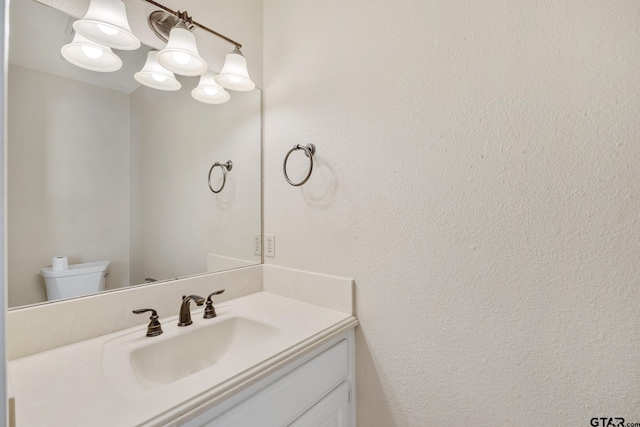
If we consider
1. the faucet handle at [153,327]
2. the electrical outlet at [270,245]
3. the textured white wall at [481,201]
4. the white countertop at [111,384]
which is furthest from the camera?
the electrical outlet at [270,245]

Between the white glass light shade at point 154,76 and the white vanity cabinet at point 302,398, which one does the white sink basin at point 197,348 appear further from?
the white glass light shade at point 154,76

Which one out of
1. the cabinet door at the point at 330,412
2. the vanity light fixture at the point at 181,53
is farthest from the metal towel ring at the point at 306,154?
the cabinet door at the point at 330,412

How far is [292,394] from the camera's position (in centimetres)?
81

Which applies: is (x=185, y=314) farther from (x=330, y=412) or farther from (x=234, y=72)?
(x=234, y=72)

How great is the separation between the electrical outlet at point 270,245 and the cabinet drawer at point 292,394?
54 cm

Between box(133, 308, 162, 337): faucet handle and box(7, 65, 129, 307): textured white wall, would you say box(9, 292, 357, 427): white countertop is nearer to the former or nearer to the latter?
box(133, 308, 162, 337): faucet handle

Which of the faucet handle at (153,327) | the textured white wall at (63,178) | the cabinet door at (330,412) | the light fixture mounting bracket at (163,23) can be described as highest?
the light fixture mounting bracket at (163,23)

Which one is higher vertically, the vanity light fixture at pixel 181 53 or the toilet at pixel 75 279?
the vanity light fixture at pixel 181 53

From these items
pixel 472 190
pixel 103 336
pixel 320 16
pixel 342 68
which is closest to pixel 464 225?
pixel 472 190

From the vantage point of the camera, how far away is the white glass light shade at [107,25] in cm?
87

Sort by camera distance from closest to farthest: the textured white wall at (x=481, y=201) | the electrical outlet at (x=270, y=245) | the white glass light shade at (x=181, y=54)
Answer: the textured white wall at (x=481, y=201), the white glass light shade at (x=181, y=54), the electrical outlet at (x=270, y=245)

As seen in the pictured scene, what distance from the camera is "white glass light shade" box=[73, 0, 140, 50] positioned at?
0.87 meters

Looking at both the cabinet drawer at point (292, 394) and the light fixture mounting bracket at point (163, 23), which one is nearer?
the cabinet drawer at point (292, 394)

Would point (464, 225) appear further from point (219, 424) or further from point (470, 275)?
point (219, 424)
